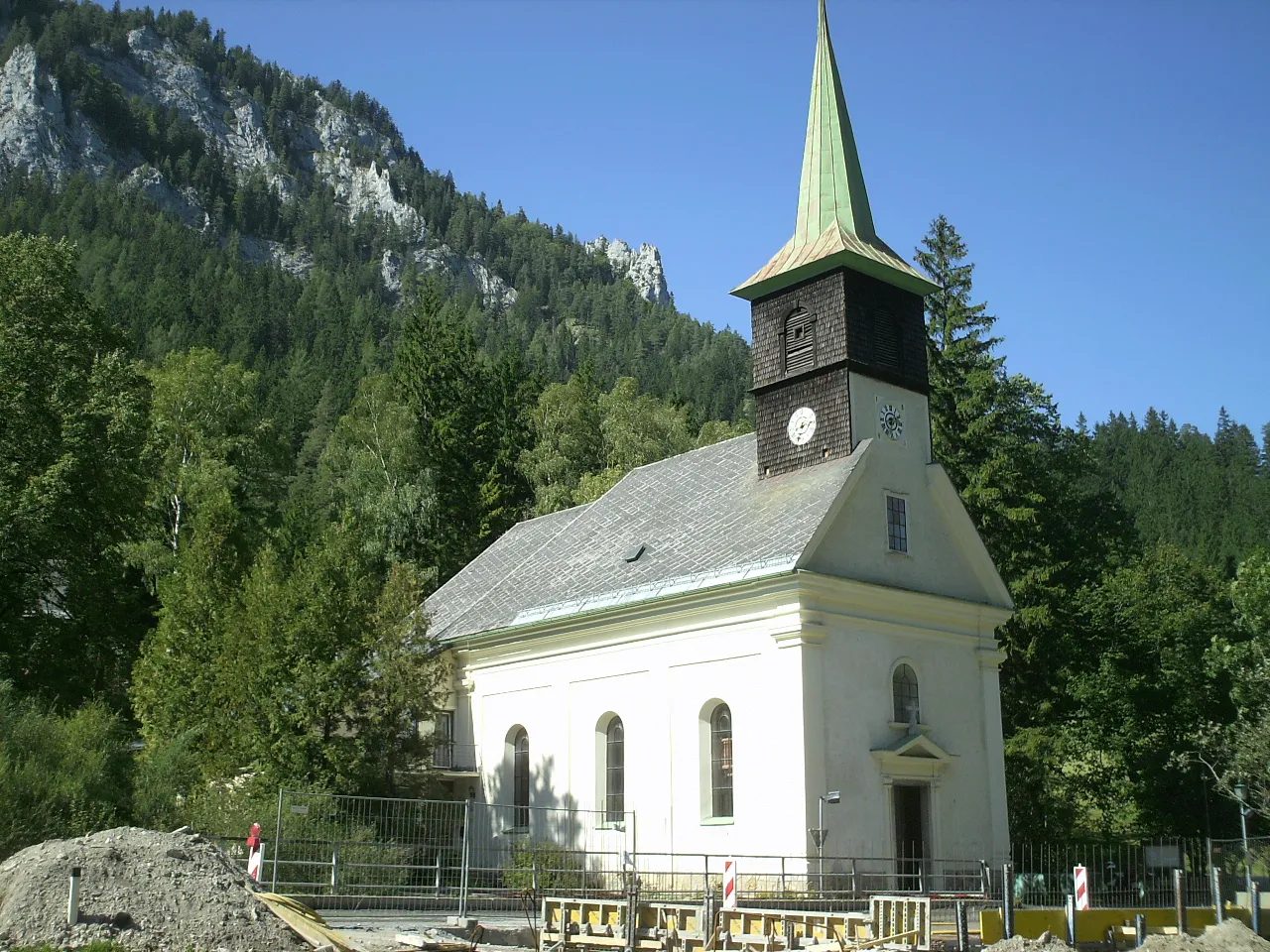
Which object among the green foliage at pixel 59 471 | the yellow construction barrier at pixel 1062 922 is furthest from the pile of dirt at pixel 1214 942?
the green foliage at pixel 59 471

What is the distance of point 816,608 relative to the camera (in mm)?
25062

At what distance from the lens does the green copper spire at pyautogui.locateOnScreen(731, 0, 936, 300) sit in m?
28.9

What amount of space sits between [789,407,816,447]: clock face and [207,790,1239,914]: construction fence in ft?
30.4

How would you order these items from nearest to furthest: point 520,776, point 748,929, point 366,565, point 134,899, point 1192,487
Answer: point 134,899 < point 748,929 < point 520,776 < point 366,565 < point 1192,487

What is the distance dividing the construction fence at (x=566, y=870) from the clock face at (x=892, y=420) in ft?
30.4

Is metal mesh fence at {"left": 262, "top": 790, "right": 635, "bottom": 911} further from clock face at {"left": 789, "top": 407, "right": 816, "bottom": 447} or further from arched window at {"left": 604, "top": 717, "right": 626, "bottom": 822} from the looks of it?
clock face at {"left": 789, "top": 407, "right": 816, "bottom": 447}

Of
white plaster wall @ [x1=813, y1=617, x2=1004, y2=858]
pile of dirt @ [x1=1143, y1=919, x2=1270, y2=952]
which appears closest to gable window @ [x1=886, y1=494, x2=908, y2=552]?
white plaster wall @ [x1=813, y1=617, x2=1004, y2=858]

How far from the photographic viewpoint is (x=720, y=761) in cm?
2616

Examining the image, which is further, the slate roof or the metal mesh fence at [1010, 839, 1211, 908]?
the slate roof

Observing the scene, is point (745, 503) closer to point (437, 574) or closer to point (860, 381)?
point (860, 381)

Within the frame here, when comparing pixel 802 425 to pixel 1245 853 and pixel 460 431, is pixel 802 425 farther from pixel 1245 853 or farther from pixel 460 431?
pixel 460 431

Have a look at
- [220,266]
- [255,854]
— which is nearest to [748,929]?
[255,854]

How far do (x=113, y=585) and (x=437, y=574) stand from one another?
64.5 ft

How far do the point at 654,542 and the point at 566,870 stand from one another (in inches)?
373
